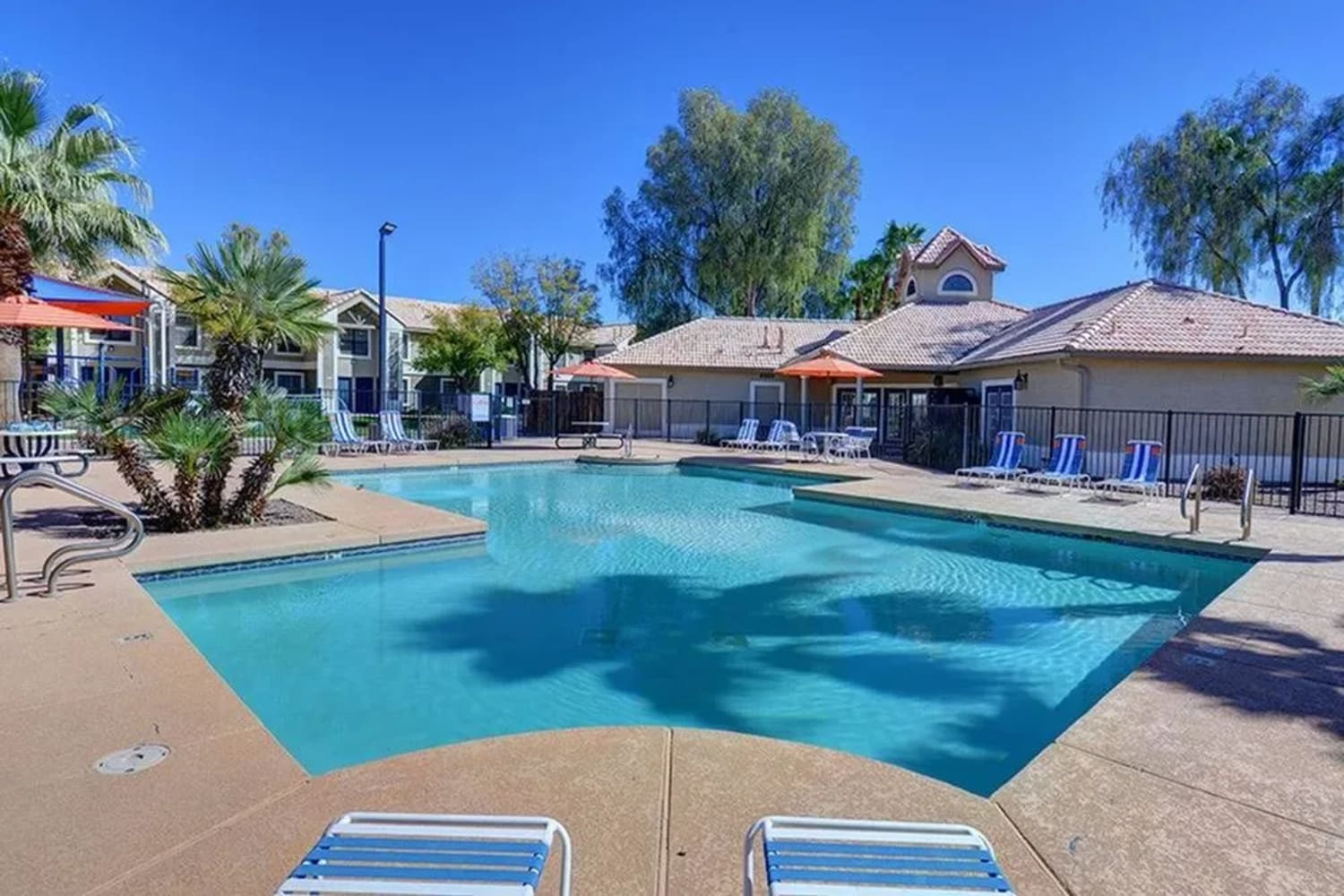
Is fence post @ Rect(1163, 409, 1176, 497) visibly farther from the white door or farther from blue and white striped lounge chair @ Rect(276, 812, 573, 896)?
blue and white striped lounge chair @ Rect(276, 812, 573, 896)

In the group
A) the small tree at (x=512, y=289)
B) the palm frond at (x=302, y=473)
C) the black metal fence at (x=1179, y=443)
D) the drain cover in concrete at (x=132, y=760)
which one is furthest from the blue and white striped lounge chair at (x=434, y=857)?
the small tree at (x=512, y=289)

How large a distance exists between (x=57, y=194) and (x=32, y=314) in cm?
479

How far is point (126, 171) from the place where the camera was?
14852 mm

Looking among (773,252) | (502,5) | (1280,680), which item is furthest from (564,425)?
(1280,680)

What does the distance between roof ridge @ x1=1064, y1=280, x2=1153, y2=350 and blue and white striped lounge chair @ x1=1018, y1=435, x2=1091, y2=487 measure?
2370mm

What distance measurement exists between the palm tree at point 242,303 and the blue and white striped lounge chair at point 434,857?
783 cm

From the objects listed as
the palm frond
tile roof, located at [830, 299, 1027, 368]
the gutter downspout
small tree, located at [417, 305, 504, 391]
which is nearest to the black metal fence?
the gutter downspout

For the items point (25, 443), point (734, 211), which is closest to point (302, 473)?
point (25, 443)

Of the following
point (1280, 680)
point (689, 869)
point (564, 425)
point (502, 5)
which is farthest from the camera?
point (564, 425)

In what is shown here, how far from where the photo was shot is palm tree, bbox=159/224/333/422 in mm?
8297

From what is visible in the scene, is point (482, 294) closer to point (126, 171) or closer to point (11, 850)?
point (126, 171)

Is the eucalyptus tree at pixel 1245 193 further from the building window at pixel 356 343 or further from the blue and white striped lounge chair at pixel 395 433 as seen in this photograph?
the building window at pixel 356 343

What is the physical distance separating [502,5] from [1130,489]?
15.2 meters

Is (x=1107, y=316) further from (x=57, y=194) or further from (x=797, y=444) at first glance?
(x=57, y=194)
